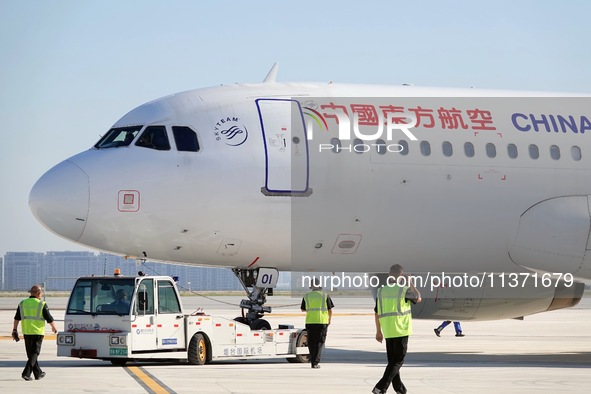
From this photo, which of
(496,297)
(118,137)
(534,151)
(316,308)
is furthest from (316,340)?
(534,151)

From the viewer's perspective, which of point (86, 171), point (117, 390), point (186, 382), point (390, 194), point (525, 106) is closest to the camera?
point (117, 390)

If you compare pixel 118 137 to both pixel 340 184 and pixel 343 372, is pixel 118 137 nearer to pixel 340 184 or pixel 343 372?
pixel 340 184

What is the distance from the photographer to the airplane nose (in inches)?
895

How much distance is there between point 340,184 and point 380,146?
47.9 inches

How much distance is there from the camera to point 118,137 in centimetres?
2405

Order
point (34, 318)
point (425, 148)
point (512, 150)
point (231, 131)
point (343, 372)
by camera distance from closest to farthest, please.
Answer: point (34, 318) < point (343, 372) < point (231, 131) < point (425, 148) < point (512, 150)

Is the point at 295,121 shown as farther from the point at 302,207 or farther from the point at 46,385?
the point at 46,385

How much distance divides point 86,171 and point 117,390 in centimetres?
633

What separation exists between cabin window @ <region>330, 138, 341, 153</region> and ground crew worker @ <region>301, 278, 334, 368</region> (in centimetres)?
288

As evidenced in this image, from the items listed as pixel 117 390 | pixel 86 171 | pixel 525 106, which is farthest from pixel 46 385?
pixel 525 106

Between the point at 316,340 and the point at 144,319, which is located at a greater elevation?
the point at 144,319

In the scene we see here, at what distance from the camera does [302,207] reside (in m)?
24.1

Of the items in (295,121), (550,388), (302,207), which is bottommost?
(550,388)

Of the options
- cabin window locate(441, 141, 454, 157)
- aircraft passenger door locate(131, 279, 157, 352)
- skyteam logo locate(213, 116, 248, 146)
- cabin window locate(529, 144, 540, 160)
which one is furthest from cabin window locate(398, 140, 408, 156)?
aircraft passenger door locate(131, 279, 157, 352)
